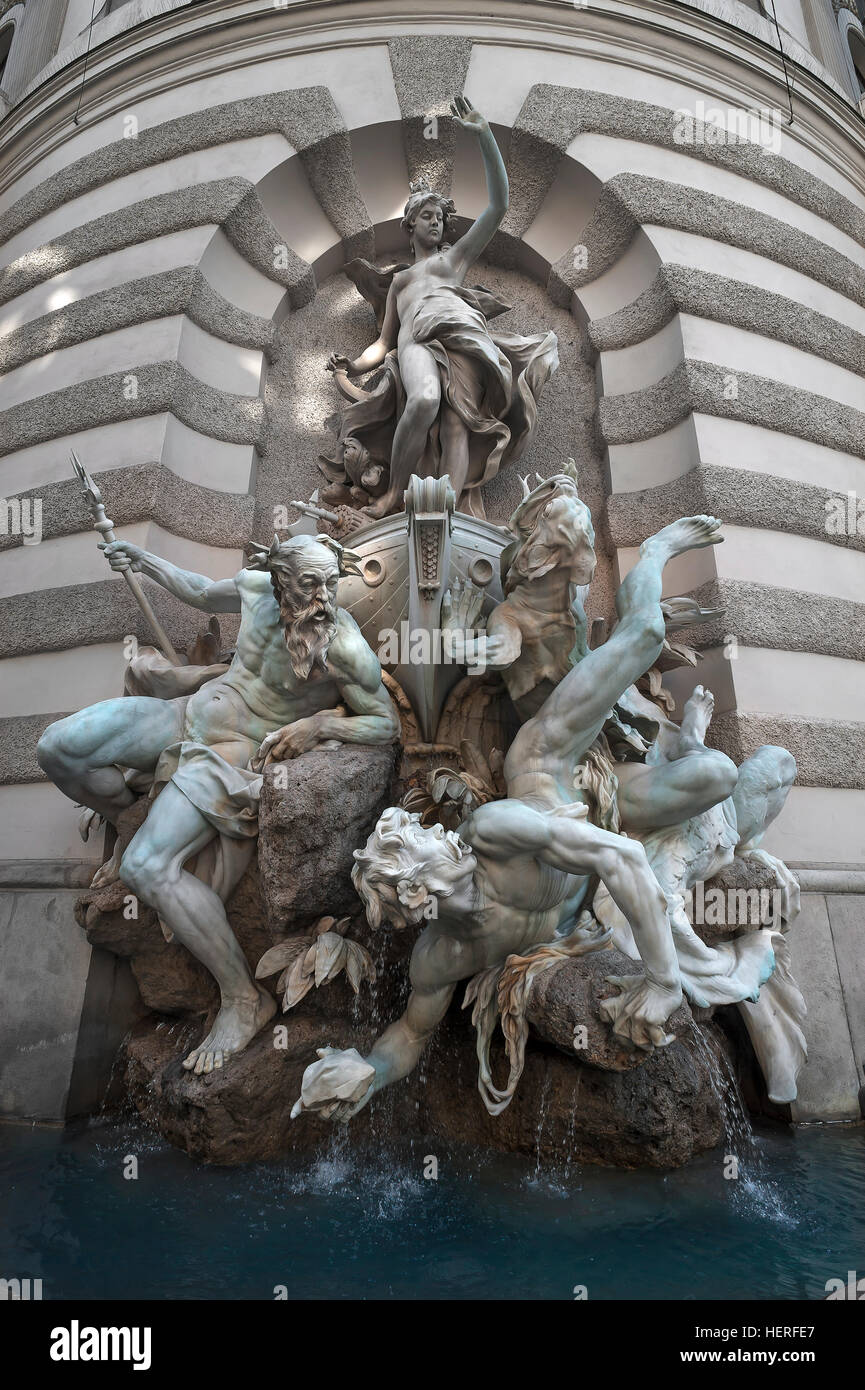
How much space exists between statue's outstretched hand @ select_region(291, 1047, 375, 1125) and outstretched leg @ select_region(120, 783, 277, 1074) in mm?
546

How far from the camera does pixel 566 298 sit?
6.82 metres

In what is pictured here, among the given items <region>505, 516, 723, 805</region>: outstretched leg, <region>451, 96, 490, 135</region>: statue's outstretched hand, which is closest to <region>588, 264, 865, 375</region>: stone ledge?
<region>451, 96, 490, 135</region>: statue's outstretched hand

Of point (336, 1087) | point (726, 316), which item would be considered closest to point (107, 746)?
point (336, 1087)

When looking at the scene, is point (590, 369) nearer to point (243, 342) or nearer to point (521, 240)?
point (521, 240)

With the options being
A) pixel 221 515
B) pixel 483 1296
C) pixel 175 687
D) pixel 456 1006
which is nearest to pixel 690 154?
pixel 221 515

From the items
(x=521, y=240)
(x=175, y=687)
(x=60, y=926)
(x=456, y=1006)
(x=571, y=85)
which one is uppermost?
(x=571, y=85)

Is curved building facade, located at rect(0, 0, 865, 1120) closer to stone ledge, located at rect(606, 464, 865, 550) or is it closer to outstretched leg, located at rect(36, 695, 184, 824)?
stone ledge, located at rect(606, 464, 865, 550)

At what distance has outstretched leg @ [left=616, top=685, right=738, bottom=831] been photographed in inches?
144

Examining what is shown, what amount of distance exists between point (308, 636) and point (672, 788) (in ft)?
5.73

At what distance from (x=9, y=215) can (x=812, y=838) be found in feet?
25.9

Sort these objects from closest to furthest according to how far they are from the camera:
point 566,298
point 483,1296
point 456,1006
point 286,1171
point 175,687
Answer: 1. point 483,1296
2. point 286,1171
3. point 456,1006
4. point 175,687
5. point 566,298

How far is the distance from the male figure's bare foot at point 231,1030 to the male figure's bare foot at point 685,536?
2606mm

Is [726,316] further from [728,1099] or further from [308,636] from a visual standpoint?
[728,1099]

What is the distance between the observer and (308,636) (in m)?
3.71
